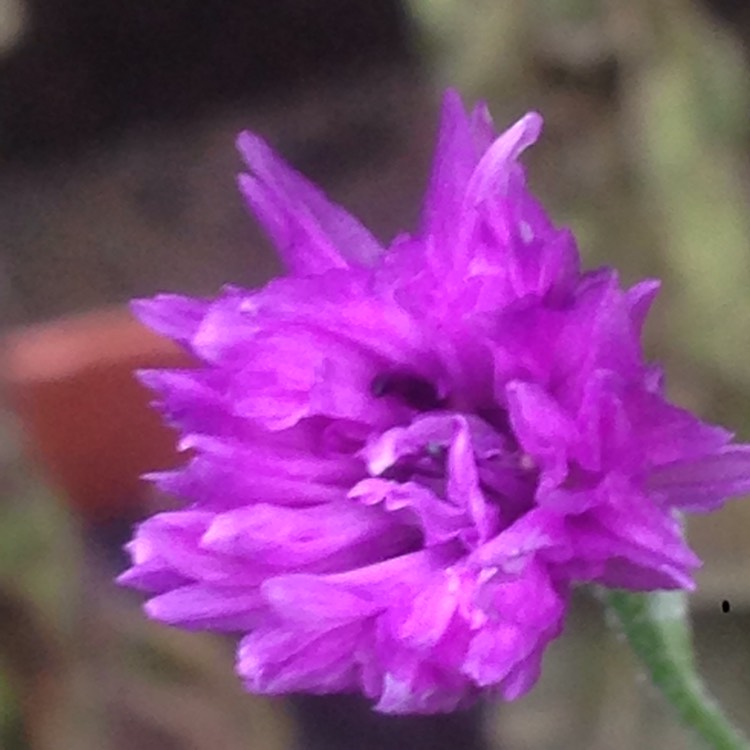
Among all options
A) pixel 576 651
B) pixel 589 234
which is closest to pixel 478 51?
pixel 589 234

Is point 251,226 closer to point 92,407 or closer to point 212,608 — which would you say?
point 92,407

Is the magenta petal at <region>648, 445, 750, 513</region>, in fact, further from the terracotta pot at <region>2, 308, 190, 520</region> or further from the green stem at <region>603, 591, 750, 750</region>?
the terracotta pot at <region>2, 308, 190, 520</region>

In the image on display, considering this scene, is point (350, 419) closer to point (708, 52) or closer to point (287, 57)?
point (708, 52)

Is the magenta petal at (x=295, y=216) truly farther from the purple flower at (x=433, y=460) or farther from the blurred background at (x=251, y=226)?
the blurred background at (x=251, y=226)

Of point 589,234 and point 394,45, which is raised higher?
point 394,45

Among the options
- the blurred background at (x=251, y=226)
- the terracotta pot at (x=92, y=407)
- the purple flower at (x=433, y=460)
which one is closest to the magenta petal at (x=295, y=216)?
the purple flower at (x=433, y=460)
